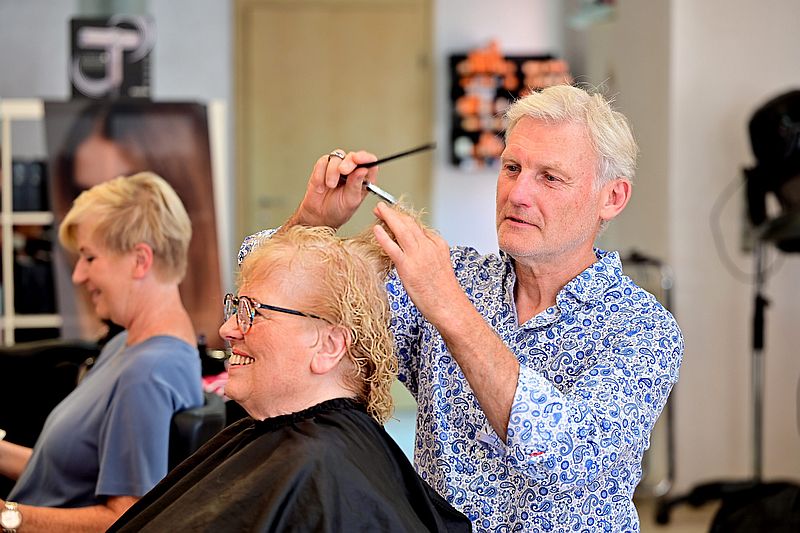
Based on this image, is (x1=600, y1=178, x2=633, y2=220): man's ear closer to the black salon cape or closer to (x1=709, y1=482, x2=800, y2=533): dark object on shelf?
the black salon cape

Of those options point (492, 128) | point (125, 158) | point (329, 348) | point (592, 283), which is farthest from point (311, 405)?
point (492, 128)

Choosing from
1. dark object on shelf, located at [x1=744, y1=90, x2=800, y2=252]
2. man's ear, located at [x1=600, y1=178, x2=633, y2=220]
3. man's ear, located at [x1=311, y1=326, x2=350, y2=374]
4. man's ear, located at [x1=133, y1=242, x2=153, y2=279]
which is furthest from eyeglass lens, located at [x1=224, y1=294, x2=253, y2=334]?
dark object on shelf, located at [x1=744, y1=90, x2=800, y2=252]

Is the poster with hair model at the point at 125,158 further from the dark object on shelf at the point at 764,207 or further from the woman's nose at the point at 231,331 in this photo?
the woman's nose at the point at 231,331

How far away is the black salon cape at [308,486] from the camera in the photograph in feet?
4.82

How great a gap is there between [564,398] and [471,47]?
5519 millimetres

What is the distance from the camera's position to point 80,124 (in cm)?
418

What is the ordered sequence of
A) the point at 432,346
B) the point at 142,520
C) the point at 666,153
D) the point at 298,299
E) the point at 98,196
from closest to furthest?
1. the point at 298,299
2. the point at 142,520
3. the point at 432,346
4. the point at 98,196
5. the point at 666,153

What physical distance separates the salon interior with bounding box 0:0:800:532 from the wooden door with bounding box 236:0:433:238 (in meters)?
0.01

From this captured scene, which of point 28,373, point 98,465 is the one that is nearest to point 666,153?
point 28,373

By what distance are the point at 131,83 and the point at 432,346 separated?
3.26m

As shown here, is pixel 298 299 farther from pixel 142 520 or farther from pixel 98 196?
pixel 98 196

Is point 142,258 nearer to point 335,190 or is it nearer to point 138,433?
point 138,433

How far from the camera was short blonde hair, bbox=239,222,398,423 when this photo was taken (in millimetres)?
1552

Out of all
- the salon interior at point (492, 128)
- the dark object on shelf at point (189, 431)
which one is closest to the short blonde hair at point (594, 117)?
the dark object on shelf at point (189, 431)
